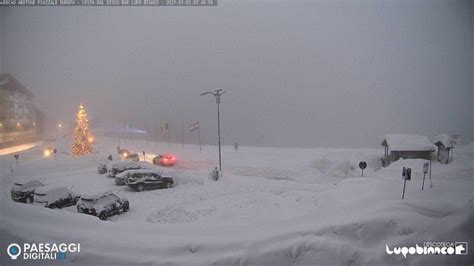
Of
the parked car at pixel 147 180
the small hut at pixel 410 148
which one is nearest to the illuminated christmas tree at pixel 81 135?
the parked car at pixel 147 180

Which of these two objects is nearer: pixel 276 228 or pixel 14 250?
pixel 14 250

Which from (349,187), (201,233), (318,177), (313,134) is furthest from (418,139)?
(313,134)

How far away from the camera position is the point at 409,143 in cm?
1669

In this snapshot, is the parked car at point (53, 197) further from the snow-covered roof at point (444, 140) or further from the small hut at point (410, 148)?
the snow-covered roof at point (444, 140)

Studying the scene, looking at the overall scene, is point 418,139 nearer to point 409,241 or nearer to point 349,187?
point 349,187

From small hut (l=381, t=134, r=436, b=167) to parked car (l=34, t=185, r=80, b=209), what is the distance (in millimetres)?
19835

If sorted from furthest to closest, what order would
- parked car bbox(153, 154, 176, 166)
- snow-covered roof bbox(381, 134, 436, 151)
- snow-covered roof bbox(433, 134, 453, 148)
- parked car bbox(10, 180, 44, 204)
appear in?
parked car bbox(153, 154, 176, 166) → snow-covered roof bbox(381, 134, 436, 151) → snow-covered roof bbox(433, 134, 453, 148) → parked car bbox(10, 180, 44, 204)

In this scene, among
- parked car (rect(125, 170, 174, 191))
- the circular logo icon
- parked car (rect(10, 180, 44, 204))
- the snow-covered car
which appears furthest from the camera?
parked car (rect(125, 170, 174, 191))

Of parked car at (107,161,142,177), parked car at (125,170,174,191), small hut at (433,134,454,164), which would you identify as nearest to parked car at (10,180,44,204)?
parked car at (125,170,174,191)

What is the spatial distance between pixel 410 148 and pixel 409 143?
14.8 inches

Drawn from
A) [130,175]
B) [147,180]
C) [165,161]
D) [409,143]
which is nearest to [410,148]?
[409,143]

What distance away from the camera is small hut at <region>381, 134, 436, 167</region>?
16.5 metres

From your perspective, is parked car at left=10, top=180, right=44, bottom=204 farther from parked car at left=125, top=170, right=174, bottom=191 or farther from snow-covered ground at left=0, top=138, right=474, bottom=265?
parked car at left=125, top=170, right=174, bottom=191

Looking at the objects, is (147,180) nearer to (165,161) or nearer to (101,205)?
(101,205)
